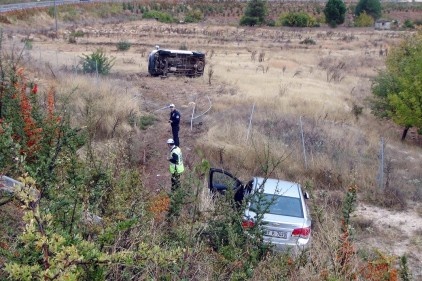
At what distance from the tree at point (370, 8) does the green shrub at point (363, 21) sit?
5821 mm

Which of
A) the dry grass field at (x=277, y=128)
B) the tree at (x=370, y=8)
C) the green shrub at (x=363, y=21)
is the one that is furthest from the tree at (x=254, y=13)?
the dry grass field at (x=277, y=128)

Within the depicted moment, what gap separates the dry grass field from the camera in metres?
12.8

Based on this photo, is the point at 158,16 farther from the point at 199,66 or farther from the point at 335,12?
the point at 199,66

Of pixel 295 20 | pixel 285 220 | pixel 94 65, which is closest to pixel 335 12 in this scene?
pixel 295 20

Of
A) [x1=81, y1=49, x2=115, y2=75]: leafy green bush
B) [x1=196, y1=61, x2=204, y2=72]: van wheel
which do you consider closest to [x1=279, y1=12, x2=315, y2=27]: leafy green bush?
[x1=196, y1=61, x2=204, y2=72]: van wheel

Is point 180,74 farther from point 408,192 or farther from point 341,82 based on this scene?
point 408,192

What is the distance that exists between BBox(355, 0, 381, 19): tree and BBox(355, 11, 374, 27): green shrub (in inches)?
229

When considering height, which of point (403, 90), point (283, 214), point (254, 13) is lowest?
point (254, 13)

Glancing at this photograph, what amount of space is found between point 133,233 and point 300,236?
494 cm

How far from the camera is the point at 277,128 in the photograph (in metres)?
17.8

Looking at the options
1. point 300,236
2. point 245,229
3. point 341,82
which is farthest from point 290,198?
point 341,82

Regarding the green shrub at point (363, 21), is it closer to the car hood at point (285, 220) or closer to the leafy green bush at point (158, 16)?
the leafy green bush at point (158, 16)

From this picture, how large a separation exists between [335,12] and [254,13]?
11.5 meters

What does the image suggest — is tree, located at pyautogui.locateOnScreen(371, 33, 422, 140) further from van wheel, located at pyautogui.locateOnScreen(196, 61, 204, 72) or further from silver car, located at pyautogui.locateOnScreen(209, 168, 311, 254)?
silver car, located at pyautogui.locateOnScreen(209, 168, 311, 254)
